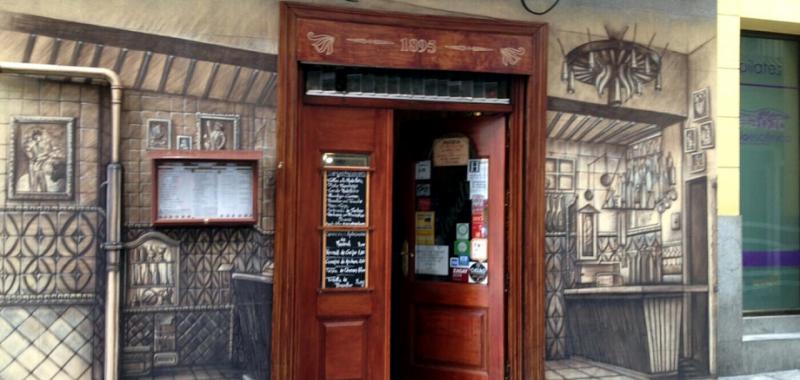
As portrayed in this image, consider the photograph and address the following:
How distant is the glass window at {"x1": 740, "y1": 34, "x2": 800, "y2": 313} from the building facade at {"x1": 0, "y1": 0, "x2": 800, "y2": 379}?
0.08 metres

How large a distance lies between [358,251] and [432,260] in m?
0.97

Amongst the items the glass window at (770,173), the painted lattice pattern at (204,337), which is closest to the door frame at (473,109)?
the painted lattice pattern at (204,337)

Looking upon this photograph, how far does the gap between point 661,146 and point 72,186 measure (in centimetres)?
478

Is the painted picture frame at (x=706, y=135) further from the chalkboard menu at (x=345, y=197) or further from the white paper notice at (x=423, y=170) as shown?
the chalkboard menu at (x=345, y=197)

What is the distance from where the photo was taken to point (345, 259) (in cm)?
579

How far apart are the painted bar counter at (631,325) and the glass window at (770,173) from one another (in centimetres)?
126

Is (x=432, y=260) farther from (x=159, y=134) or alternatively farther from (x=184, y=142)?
(x=159, y=134)

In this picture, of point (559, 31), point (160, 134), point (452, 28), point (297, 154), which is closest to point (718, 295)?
point (559, 31)

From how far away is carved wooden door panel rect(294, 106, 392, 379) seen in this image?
18.6 ft

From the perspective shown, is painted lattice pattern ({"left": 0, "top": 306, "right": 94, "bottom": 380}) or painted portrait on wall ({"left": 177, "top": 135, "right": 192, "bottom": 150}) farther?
painted portrait on wall ({"left": 177, "top": 135, "right": 192, "bottom": 150})

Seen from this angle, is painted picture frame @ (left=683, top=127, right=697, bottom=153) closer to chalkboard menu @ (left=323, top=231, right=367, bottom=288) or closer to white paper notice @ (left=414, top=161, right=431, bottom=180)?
white paper notice @ (left=414, top=161, right=431, bottom=180)

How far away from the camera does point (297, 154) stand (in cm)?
560

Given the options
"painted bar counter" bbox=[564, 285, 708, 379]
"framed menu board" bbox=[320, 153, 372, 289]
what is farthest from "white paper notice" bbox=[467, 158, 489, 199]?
"painted bar counter" bbox=[564, 285, 708, 379]

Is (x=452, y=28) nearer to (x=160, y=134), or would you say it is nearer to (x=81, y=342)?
(x=160, y=134)
